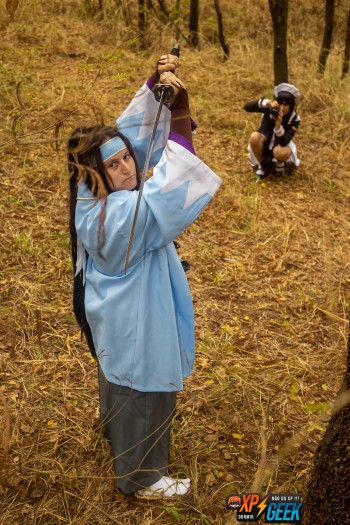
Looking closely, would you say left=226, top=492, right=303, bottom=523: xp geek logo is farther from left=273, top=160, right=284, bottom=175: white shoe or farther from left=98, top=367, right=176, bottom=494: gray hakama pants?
left=273, top=160, right=284, bottom=175: white shoe

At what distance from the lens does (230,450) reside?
2748mm

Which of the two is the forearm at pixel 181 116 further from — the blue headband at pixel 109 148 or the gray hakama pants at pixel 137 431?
the gray hakama pants at pixel 137 431

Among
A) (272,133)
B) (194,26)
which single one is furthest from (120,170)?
(194,26)

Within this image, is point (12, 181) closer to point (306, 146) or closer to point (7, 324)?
point (7, 324)

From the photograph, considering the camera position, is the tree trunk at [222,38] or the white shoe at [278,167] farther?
the tree trunk at [222,38]

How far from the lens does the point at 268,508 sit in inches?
72.2

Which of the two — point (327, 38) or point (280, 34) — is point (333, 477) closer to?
point (280, 34)

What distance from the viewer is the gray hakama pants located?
2246 millimetres

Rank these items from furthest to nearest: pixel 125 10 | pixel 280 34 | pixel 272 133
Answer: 1. pixel 125 10
2. pixel 280 34
3. pixel 272 133

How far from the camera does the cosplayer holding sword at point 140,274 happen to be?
1925 millimetres

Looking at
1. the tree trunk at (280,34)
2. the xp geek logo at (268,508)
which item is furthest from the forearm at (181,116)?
the tree trunk at (280,34)

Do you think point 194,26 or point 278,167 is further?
point 194,26

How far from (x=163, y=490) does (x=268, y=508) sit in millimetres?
711

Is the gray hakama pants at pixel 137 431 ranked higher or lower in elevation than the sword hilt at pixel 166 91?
lower
